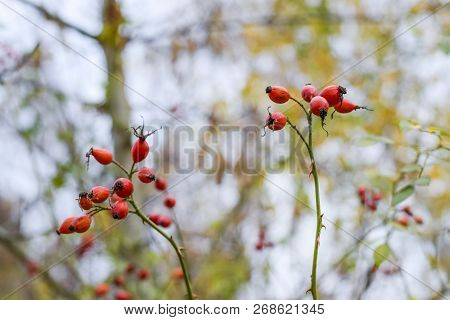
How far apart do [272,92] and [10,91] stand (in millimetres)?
2748

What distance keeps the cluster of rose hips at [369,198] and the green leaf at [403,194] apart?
534 millimetres

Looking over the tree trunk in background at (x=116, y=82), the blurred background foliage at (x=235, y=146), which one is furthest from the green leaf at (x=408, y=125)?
the tree trunk in background at (x=116, y=82)

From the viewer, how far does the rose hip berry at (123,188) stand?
1276mm

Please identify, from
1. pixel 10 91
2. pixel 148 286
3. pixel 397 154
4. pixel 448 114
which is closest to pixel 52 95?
pixel 10 91

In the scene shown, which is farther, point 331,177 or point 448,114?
point 448,114

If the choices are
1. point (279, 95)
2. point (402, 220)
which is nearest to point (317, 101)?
point (279, 95)

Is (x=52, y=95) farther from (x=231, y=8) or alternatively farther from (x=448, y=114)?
(x=448, y=114)

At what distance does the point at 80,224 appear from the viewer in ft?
4.56

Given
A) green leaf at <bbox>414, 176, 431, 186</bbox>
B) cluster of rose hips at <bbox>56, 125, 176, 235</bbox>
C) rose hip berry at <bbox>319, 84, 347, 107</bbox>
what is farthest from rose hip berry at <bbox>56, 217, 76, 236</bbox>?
green leaf at <bbox>414, 176, 431, 186</bbox>

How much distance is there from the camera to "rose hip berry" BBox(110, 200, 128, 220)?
4.18 feet

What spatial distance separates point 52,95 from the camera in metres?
3.69

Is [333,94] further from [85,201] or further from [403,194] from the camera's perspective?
[85,201]

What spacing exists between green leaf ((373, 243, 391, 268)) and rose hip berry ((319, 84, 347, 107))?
577 mm

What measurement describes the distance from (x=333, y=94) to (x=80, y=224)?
30.4 inches
